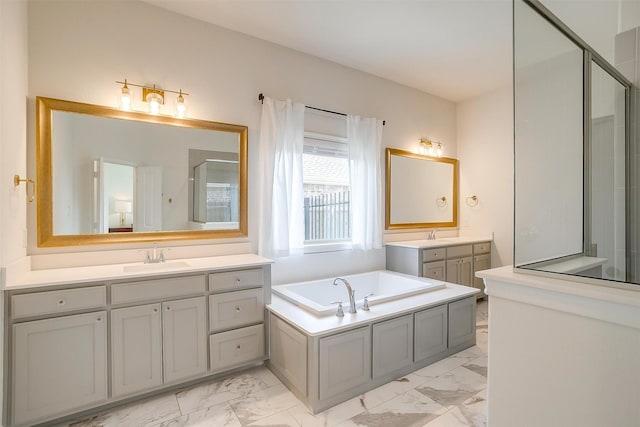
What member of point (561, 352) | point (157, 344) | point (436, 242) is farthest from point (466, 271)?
point (157, 344)

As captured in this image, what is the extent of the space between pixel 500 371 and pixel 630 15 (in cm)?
220

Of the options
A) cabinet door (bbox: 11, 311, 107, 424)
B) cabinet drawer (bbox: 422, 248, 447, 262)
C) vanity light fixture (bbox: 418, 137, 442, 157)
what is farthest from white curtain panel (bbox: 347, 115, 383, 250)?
cabinet door (bbox: 11, 311, 107, 424)

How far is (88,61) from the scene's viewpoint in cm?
232

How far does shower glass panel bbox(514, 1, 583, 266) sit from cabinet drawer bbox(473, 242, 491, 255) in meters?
2.85

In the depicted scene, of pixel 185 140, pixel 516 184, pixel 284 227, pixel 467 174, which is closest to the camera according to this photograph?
pixel 516 184

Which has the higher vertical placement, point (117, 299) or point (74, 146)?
point (74, 146)

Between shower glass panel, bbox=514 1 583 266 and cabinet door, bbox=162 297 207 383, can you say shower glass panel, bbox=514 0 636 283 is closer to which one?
shower glass panel, bbox=514 1 583 266

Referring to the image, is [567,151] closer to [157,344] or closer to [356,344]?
[356,344]

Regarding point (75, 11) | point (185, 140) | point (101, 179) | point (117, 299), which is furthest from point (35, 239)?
point (75, 11)

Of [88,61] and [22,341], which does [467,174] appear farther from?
[22,341]

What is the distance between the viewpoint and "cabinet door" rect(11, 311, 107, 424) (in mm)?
1747

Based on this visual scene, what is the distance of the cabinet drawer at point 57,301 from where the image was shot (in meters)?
1.75

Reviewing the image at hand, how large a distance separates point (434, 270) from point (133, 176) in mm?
3287

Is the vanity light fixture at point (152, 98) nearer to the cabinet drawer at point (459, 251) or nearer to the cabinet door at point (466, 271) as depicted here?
the cabinet drawer at point (459, 251)
